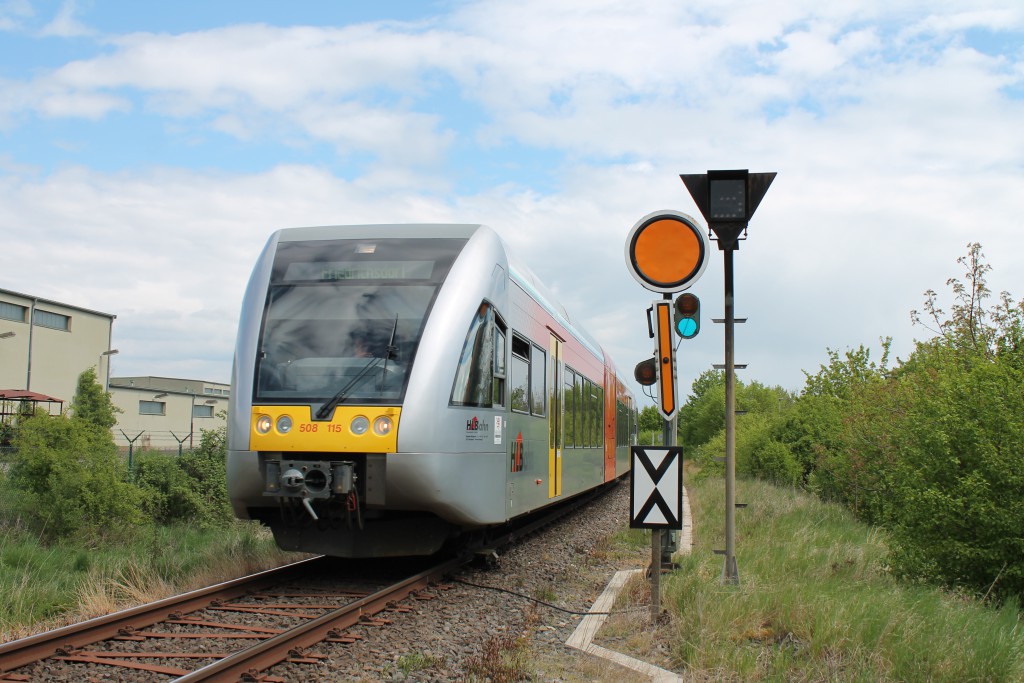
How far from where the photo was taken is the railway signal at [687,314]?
7629mm

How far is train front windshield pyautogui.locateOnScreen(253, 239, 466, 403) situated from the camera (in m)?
8.36

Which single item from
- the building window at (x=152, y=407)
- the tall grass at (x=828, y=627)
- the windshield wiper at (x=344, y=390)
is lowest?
the tall grass at (x=828, y=627)

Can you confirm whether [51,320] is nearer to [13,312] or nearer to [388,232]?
[13,312]

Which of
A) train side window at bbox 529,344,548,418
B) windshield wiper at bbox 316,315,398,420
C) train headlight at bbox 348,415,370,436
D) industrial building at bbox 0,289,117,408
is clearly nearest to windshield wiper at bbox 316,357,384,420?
windshield wiper at bbox 316,315,398,420

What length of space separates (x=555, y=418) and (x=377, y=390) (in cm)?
453

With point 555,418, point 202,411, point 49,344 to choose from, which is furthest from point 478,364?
point 202,411

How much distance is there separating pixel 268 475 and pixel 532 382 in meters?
3.63

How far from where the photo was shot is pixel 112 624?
658 centimetres

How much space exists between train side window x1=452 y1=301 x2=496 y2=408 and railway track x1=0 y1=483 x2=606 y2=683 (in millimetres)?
1718

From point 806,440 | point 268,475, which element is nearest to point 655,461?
point 268,475

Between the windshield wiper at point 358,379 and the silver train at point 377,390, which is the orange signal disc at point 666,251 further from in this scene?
the windshield wiper at point 358,379

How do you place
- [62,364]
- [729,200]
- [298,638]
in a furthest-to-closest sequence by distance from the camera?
1. [62,364]
2. [729,200]
3. [298,638]

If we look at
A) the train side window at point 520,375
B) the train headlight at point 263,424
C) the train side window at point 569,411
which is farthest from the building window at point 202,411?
the train headlight at point 263,424

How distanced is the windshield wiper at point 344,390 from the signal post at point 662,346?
245 cm
